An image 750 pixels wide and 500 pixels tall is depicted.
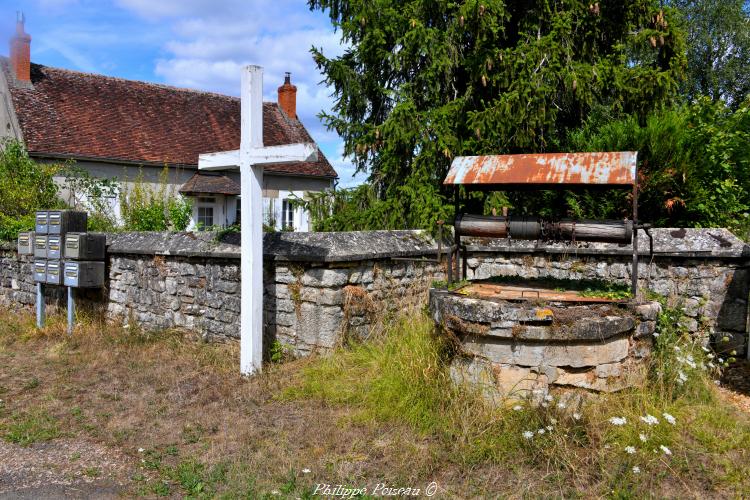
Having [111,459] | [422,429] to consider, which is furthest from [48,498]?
[422,429]

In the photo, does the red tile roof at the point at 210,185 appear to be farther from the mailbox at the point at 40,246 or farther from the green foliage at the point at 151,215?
the mailbox at the point at 40,246

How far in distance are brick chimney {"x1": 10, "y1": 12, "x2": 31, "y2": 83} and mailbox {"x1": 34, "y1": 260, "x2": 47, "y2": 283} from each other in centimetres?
1114

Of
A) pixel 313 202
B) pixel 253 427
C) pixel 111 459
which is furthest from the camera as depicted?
pixel 313 202

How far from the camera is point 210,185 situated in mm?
17984

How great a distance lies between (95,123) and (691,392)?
57.5ft

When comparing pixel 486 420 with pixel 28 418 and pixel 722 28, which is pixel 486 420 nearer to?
pixel 28 418

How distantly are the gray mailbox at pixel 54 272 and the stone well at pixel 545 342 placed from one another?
616cm

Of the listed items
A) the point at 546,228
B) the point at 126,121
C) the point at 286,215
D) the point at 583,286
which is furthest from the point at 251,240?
the point at 286,215

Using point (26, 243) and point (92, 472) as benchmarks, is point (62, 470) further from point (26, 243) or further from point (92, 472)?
point (26, 243)

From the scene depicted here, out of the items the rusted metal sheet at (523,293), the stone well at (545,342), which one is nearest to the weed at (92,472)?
the stone well at (545,342)

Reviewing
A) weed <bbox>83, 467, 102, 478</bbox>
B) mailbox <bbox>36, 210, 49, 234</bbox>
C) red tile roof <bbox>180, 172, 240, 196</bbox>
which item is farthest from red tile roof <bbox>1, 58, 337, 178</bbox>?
weed <bbox>83, 467, 102, 478</bbox>

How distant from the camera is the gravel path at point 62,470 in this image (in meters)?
3.62

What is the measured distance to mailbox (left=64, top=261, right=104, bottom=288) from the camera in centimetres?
796

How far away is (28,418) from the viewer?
4891 millimetres
